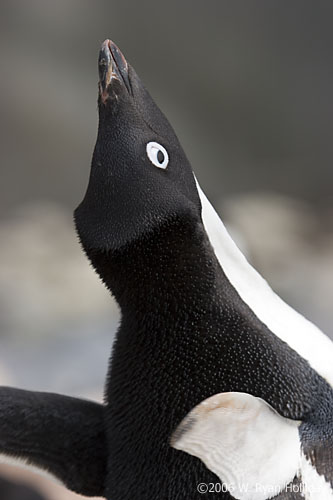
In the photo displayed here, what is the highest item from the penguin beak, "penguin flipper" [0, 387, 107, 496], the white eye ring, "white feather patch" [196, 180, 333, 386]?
the penguin beak

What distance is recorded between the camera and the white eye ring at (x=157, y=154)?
0.30 m

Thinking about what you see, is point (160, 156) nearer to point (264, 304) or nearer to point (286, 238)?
point (264, 304)

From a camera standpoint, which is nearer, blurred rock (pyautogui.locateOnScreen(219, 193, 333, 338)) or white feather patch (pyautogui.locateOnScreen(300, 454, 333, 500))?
→ white feather patch (pyautogui.locateOnScreen(300, 454, 333, 500))

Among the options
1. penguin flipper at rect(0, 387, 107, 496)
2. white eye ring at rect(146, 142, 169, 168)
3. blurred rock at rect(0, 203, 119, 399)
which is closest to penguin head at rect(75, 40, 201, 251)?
white eye ring at rect(146, 142, 169, 168)

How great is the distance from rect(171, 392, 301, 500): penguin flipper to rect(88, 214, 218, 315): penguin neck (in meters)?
0.05

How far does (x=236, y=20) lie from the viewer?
2.83ft

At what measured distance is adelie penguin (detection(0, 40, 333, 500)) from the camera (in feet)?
0.93

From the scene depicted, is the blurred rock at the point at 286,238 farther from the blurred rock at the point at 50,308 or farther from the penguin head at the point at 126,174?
the penguin head at the point at 126,174

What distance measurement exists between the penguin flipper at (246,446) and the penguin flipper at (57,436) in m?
0.11

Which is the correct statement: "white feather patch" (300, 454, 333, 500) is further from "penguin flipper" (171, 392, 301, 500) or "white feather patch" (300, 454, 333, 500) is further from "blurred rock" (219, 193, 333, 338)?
"blurred rock" (219, 193, 333, 338)

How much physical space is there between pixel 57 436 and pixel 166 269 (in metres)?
0.13

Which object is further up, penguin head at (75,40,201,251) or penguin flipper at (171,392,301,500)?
penguin head at (75,40,201,251)

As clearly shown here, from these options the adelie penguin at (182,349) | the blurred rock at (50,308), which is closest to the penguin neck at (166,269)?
the adelie penguin at (182,349)

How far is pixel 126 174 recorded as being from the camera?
0.95 feet
